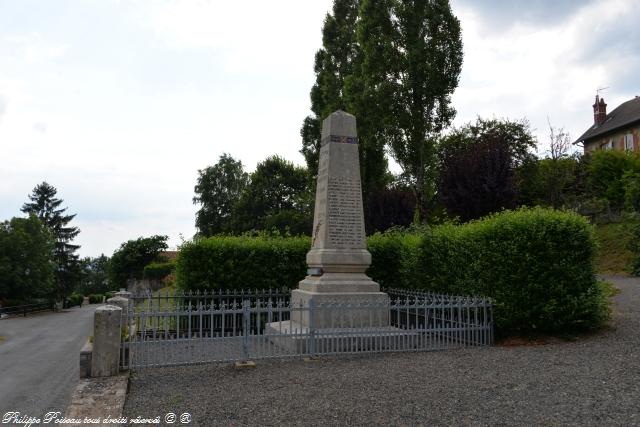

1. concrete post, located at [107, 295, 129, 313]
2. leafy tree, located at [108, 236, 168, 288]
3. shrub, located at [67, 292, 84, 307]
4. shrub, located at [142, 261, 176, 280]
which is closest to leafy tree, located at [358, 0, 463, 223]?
concrete post, located at [107, 295, 129, 313]

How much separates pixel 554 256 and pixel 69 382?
30.2 ft

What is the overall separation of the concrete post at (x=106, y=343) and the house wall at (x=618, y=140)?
4501 cm

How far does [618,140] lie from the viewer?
47781 mm

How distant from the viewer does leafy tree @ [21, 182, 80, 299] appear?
206ft

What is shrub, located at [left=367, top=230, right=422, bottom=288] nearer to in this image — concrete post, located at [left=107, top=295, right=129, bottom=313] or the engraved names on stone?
the engraved names on stone

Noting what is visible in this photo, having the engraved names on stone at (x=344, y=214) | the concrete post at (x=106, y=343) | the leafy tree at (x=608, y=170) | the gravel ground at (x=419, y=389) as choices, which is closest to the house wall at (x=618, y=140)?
the leafy tree at (x=608, y=170)

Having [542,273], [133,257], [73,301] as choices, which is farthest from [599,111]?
[73,301]

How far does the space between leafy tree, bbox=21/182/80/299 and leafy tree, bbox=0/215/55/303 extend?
15.2 m

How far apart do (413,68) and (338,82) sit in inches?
280

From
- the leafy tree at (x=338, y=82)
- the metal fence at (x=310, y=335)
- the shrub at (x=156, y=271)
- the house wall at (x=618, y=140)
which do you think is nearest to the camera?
the metal fence at (x=310, y=335)

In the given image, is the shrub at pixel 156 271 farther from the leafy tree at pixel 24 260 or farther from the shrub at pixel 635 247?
the shrub at pixel 635 247

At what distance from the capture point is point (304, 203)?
42.5m

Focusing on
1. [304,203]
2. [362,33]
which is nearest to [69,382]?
[362,33]

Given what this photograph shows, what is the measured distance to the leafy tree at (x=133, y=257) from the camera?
50.8 metres
